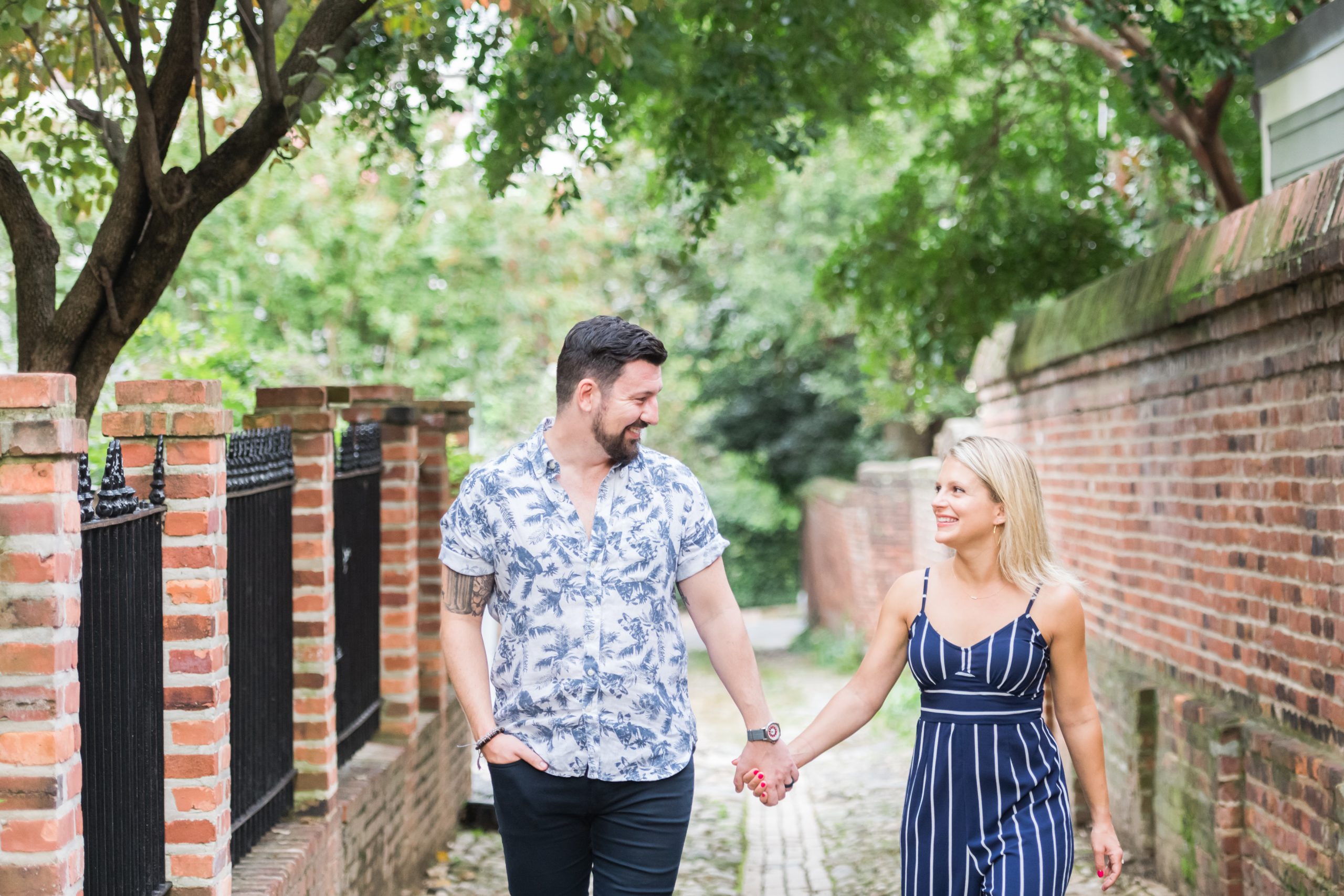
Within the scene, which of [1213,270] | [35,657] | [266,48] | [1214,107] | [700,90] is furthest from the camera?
[1214,107]

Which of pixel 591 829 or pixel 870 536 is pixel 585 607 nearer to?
pixel 591 829

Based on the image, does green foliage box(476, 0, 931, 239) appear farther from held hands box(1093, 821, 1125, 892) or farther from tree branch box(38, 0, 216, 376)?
held hands box(1093, 821, 1125, 892)

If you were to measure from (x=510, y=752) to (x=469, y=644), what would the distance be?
31 cm

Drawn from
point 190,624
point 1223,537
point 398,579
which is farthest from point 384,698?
point 1223,537

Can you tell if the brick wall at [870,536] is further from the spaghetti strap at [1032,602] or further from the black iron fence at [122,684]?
the black iron fence at [122,684]

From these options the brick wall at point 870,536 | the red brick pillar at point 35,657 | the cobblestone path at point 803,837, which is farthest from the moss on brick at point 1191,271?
the brick wall at point 870,536

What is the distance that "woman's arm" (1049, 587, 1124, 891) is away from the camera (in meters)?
3.35

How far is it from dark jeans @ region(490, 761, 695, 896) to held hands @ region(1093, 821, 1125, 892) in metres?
1.02

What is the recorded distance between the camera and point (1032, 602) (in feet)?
11.0

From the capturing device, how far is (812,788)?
10.2 metres

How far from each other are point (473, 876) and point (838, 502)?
14.0m

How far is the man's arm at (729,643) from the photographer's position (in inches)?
136

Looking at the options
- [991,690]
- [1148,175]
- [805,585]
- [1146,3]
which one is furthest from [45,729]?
[805,585]

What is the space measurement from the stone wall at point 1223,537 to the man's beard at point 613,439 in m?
2.32
